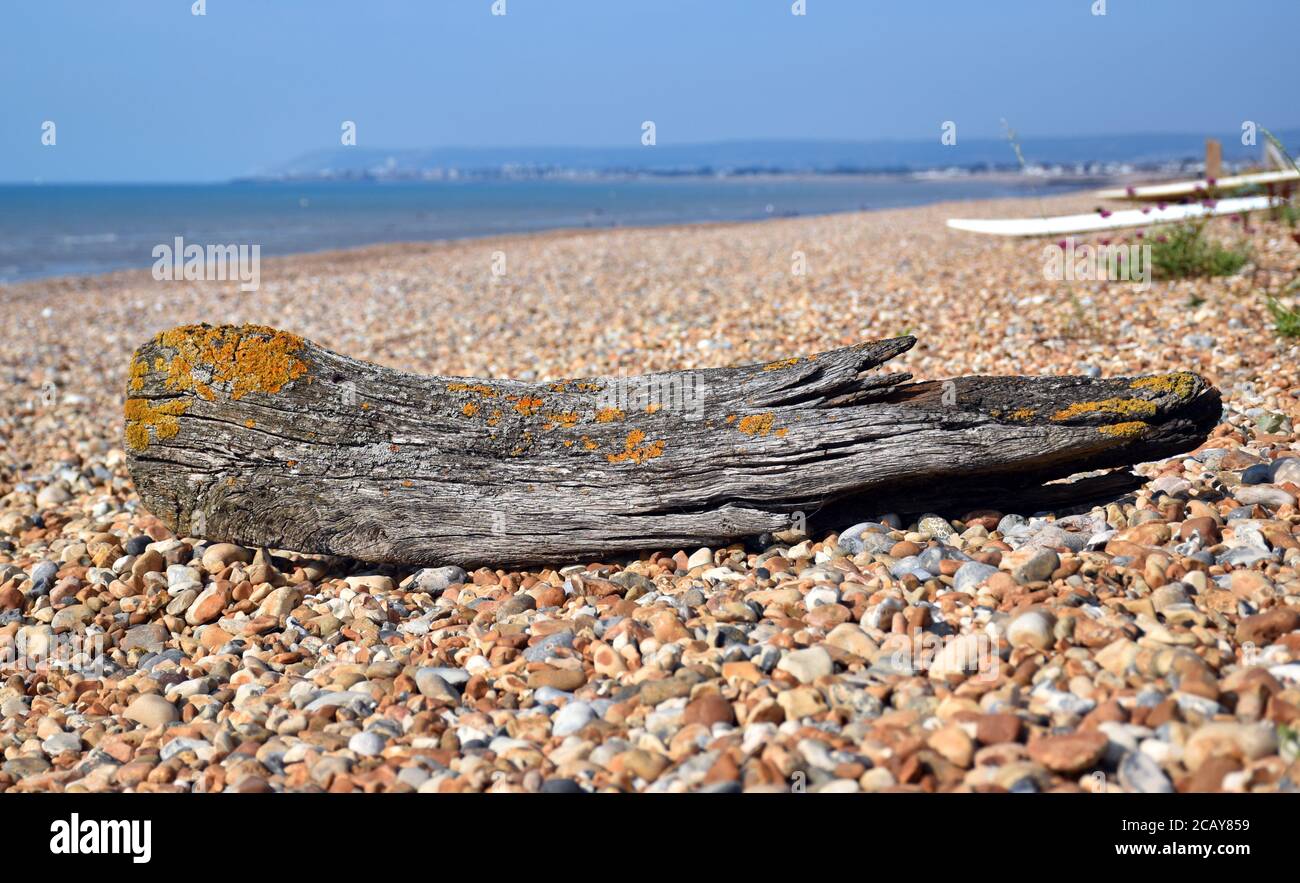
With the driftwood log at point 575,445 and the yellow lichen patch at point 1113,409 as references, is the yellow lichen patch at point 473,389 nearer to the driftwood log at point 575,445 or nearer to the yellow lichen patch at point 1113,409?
the driftwood log at point 575,445

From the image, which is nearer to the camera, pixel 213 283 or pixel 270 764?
pixel 270 764

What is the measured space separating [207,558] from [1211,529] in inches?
174

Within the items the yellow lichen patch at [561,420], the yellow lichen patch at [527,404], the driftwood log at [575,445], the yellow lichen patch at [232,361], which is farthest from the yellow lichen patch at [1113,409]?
the yellow lichen patch at [232,361]

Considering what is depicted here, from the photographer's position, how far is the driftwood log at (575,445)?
4254 millimetres

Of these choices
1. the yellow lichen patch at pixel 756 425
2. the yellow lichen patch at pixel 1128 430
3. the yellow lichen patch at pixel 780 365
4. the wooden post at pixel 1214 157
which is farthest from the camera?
the wooden post at pixel 1214 157

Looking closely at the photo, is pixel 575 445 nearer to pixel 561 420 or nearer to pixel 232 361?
pixel 561 420

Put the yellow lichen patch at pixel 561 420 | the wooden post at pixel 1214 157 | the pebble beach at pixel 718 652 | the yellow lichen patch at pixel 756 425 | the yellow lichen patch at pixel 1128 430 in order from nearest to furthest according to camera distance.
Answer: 1. the pebble beach at pixel 718 652
2. the yellow lichen patch at pixel 1128 430
3. the yellow lichen patch at pixel 756 425
4. the yellow lichen patch at pixel 561 420
5. the wooden post at pixel 1214 157

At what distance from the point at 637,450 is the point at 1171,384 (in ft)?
7.42

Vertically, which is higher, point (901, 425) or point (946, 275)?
point (946, 275)

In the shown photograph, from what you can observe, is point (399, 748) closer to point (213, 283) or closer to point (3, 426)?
point (3, 426)

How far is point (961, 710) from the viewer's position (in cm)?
292

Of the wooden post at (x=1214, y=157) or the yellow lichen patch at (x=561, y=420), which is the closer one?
the yellow lichen patch at (x=561, y=420)

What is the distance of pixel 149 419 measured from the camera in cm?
469

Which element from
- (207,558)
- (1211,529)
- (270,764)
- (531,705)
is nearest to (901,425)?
(1211,529)
